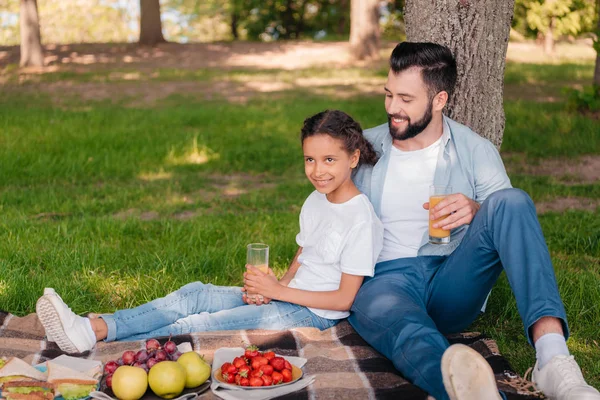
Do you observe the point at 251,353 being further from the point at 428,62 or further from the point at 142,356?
the point at 428,62

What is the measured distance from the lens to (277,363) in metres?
3.43

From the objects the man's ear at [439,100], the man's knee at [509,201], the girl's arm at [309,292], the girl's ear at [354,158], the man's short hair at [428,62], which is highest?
the man's short hair at [428,62]

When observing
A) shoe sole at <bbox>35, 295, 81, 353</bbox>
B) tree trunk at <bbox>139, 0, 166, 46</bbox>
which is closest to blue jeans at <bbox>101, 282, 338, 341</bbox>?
shoe sole at <bbox>35, 295, 81, 353</bbox>

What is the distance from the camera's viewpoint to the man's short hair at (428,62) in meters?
4.14

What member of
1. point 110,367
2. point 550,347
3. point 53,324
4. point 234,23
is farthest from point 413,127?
point 234,23

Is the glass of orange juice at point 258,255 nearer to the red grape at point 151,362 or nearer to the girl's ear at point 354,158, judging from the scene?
the girl's ear at point 354,158

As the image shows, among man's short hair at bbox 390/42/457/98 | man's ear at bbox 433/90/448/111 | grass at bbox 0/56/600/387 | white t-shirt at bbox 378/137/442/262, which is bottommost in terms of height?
grass at bbox 0/56/600/387

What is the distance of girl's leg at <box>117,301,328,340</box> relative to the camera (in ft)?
13.5

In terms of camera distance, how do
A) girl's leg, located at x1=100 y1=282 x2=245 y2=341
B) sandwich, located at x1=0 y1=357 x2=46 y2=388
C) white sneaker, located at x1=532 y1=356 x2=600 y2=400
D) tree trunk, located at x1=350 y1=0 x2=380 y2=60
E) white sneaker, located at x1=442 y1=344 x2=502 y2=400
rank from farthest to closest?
tree trunk, located at x1=350 y1=0 x2=380 y2=60, girl's leg, located at x1=100 y1=282 x2=245 y2=341, sandwich, located at x1=0 y1=357 x2=46 y2=388, white sneaker, located at x1=532 y1=356 x2=600 y2=400, white sneaker, located at x1=442 y1=344 x2=502 y2=400

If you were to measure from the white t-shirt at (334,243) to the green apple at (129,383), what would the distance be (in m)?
1.09

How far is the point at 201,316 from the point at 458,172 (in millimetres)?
1565

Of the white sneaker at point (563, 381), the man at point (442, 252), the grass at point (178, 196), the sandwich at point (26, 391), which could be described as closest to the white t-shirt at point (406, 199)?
the man at point (442, 252)

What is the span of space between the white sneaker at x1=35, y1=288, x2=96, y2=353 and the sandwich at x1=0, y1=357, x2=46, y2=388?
36 centimetres

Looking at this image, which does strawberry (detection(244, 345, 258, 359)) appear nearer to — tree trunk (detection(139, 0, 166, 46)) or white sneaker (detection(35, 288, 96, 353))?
white sneaker (detection(35, 288, 96, 353))
